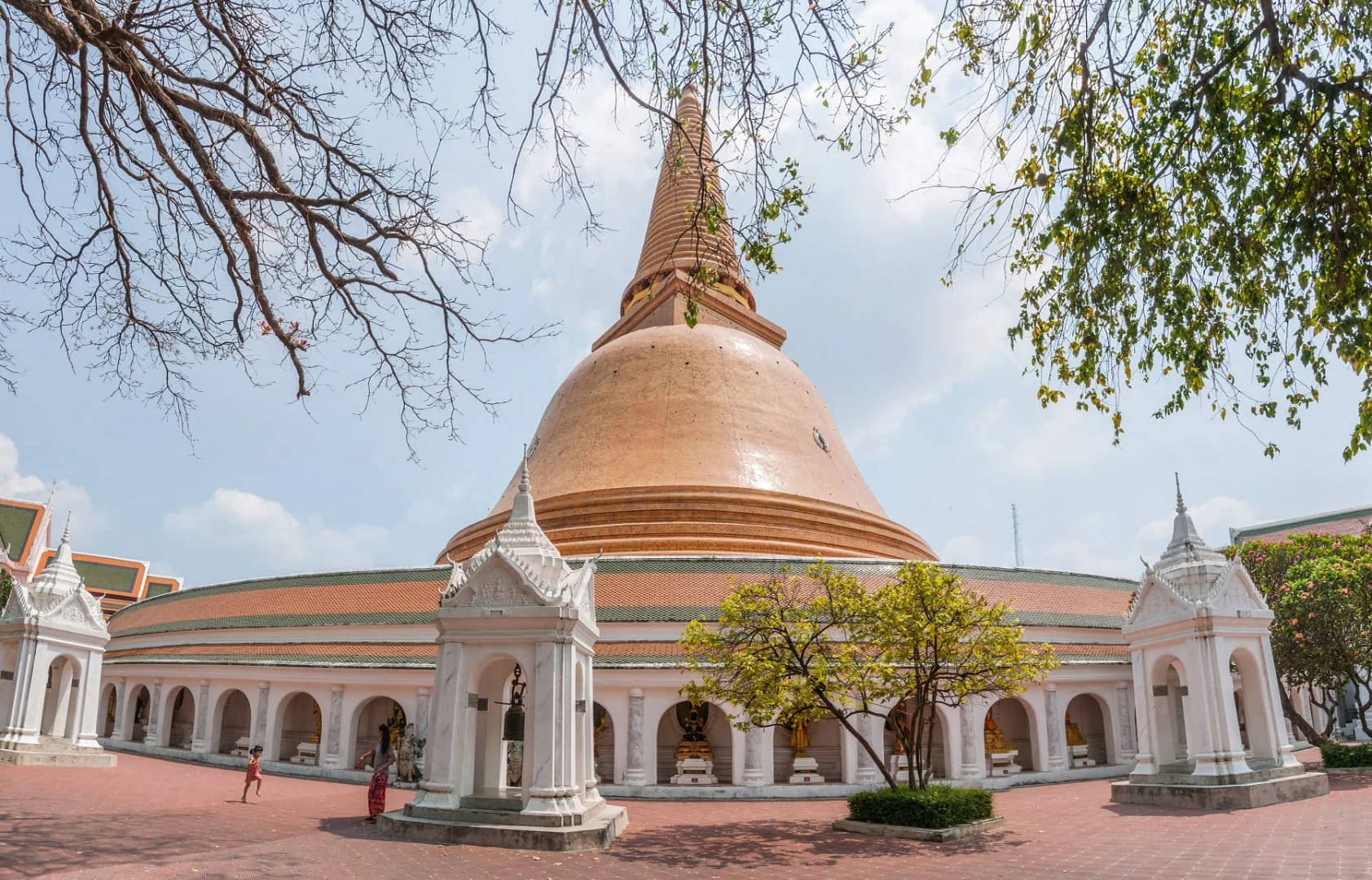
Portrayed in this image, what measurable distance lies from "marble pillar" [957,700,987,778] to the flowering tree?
584 cm

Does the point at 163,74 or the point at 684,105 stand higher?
the point at 684,105

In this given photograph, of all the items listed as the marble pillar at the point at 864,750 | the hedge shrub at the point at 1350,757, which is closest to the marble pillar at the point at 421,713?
the marble pillar at the point at 864,750

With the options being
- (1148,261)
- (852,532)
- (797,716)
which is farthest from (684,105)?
(1148,261)

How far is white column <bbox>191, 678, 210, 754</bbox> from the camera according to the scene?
22578mm

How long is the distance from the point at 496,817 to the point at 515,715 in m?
2.43

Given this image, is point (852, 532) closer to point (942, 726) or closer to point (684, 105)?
point (942, 726)

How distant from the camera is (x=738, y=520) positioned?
23016mm

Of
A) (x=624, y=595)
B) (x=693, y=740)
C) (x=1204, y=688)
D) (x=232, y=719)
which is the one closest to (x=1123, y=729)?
(x=1204, y=688)

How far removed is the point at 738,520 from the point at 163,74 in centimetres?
1668

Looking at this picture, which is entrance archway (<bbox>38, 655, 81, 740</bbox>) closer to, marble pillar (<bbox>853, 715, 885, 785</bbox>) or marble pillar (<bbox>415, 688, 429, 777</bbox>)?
marble pillar (<bbox>415, 688, 429, 777</bbox>)

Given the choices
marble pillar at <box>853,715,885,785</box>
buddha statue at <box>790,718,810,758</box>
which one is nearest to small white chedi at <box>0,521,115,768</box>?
buddha statue at <box>790,718,810,758</box>

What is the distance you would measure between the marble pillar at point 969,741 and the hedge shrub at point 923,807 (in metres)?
A: 5.66

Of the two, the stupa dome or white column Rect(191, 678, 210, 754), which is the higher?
the stupa dome

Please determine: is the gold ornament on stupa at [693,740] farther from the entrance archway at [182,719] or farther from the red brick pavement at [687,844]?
the entrance archway at [182,719]
